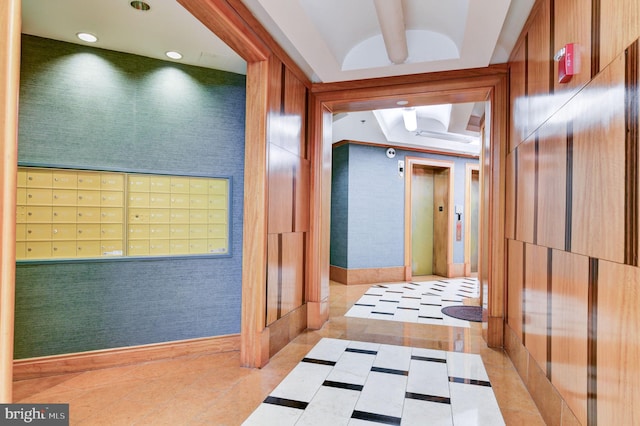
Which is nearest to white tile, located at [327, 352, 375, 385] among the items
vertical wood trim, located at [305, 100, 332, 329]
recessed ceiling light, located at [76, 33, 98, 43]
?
vertical wood trim, located at [305, 100, 332, 329]

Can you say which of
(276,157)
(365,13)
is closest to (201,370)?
(276,157)

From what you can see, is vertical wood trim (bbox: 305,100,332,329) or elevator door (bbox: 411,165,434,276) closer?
vertical wood trim (bbox: 305,100,332,329)

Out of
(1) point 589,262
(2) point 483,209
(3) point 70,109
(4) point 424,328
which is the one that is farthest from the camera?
(2) point 483,209

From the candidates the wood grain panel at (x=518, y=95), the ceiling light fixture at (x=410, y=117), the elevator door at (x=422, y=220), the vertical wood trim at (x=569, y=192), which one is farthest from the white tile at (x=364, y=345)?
the elevator door at (x=422, y=220)

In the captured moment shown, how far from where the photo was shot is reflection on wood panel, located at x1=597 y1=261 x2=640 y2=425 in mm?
1362

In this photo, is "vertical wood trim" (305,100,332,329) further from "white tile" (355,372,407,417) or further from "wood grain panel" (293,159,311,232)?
"white tile" (355,372,407,417)

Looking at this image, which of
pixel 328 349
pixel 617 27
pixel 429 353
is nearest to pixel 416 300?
pixel 429 353

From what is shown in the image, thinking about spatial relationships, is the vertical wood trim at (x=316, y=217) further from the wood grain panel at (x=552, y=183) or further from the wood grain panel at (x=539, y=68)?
the wood grain panel at (x=552, y=183)

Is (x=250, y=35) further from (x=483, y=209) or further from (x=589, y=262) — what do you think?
(x=483, y=209)

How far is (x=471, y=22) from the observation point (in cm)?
292

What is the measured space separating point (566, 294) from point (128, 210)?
3.48 m

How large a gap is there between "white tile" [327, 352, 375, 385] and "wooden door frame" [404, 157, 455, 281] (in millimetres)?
4776

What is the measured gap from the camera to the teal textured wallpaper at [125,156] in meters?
3.08

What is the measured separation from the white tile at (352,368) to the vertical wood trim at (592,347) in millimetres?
1618
